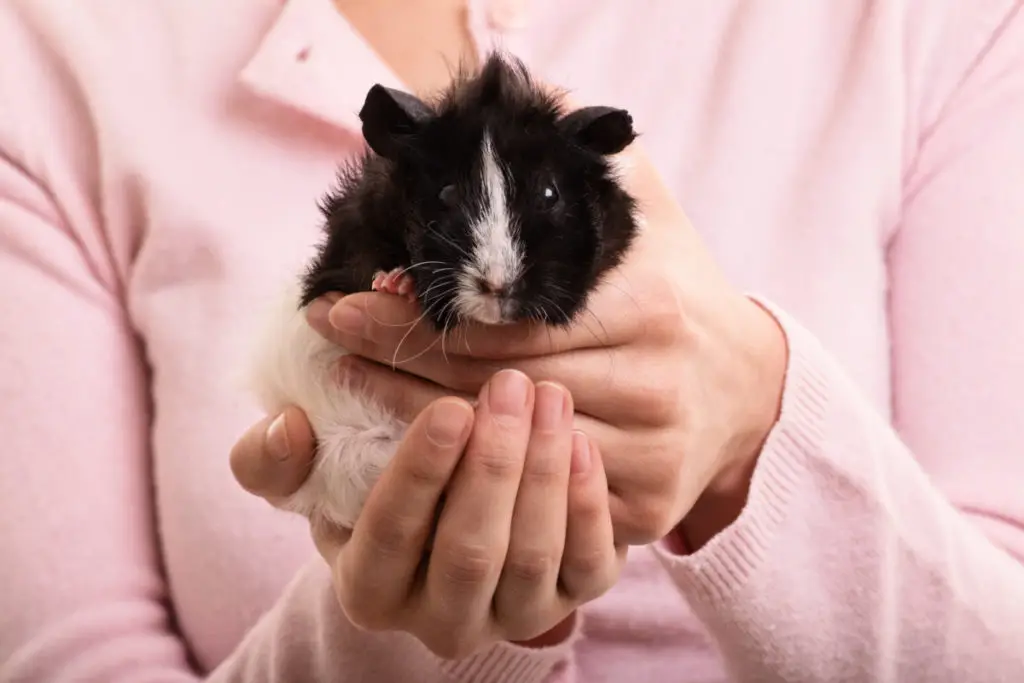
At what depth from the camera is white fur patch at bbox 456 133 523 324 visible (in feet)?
1.88

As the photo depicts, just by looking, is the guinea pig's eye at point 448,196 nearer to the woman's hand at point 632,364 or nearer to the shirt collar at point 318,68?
the woman's hand at point 632,364

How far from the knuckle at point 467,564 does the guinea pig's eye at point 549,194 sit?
31 cm

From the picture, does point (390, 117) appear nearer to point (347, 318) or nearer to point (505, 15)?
point (347, 318)

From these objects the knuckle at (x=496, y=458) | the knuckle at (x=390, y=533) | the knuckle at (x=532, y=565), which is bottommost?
the knuckle at (x=390, y=533)

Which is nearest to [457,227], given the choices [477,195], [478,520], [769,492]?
[477,195]

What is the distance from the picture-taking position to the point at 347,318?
2.22 ft

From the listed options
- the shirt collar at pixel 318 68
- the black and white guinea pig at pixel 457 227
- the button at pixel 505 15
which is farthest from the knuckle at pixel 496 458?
the button at pixel 505 15

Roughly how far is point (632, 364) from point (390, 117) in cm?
32

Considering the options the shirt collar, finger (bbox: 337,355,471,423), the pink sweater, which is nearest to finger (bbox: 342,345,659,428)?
finger (bbox: 337,355,471,423)

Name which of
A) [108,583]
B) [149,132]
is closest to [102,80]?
[149,132]

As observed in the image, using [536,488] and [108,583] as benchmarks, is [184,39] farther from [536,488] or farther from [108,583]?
[536,488]

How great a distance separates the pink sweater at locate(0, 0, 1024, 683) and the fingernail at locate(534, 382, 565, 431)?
43 centimetres

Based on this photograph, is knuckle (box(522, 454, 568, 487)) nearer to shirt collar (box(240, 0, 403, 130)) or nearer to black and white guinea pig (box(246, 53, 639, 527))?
black and white guinea pig (box(246, 53, 639, 527))

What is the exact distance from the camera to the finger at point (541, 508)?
63 centimetres
